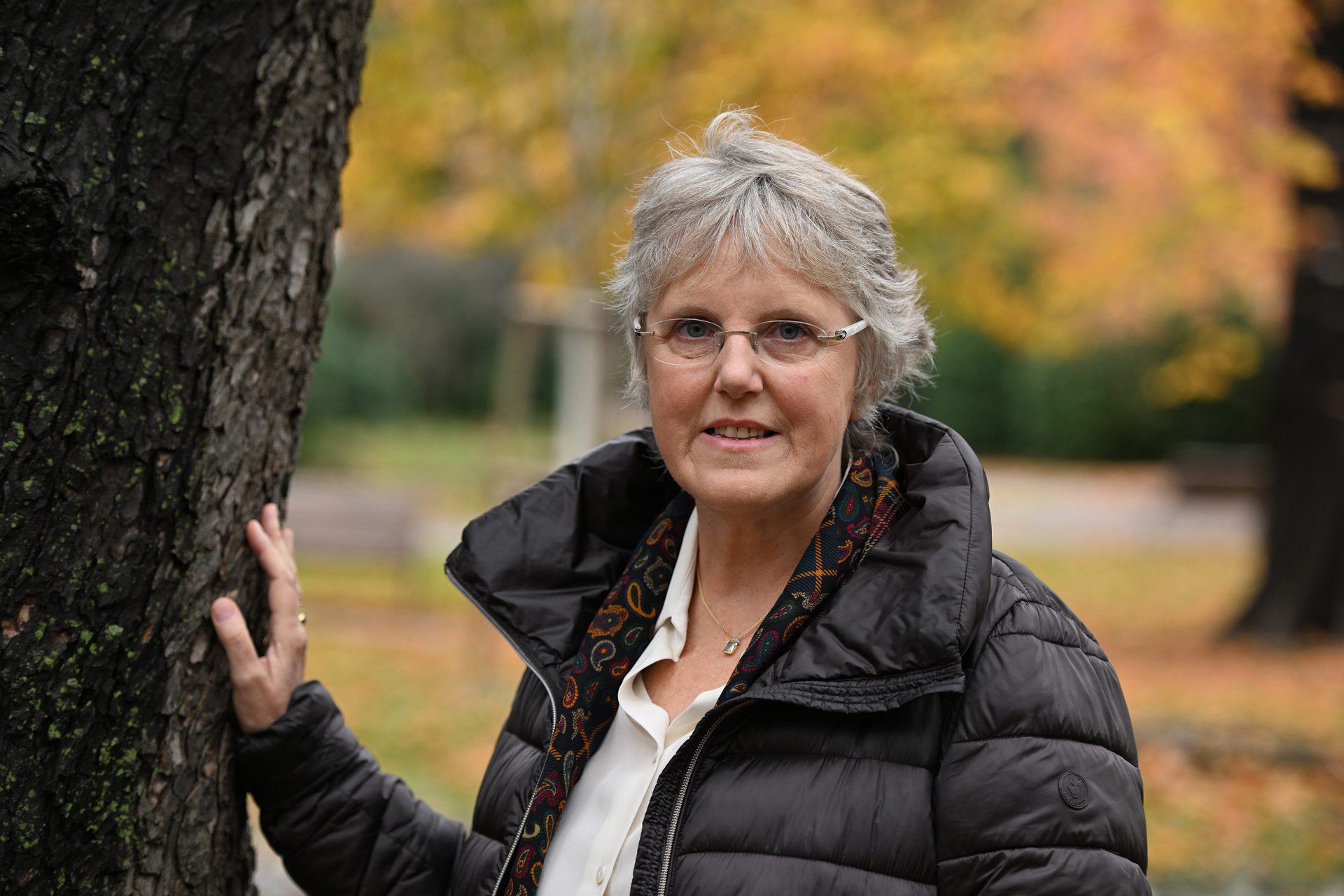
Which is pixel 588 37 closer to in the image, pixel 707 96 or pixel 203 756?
pixel 707 96

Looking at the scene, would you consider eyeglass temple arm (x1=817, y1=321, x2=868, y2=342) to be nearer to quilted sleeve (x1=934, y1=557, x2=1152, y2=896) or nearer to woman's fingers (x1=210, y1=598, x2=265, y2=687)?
quilted sleeve (x1=934, y1=557, x2=1152, y2=896)

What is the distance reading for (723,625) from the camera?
7.23 ft

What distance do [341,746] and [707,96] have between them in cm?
758

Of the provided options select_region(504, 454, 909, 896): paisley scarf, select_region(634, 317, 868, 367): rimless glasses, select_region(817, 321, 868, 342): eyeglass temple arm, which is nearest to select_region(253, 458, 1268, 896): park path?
select_region(504, 454, 909, 896): paisley scarf

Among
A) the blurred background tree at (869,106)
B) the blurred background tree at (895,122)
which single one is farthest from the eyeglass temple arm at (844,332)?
the blurred background tree at (869,106)

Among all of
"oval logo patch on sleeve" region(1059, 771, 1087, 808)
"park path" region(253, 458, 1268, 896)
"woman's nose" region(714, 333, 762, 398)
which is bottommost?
"park path" region(253, 458, 1268, 896)

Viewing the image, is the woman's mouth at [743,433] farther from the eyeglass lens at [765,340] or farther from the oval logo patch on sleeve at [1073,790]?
the oval logo patch on sleeve at [1073,790]

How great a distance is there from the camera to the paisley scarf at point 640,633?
6.42 feet

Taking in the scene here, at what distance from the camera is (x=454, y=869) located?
234 centimetres

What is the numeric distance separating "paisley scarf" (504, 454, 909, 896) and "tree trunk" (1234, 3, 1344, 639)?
27.3ft

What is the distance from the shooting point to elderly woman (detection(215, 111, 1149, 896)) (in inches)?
67.7

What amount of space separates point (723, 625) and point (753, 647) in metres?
0.28

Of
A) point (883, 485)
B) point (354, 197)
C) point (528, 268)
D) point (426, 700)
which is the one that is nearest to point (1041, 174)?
point (528, 268)

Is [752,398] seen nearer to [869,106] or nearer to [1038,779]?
[1038,779]
